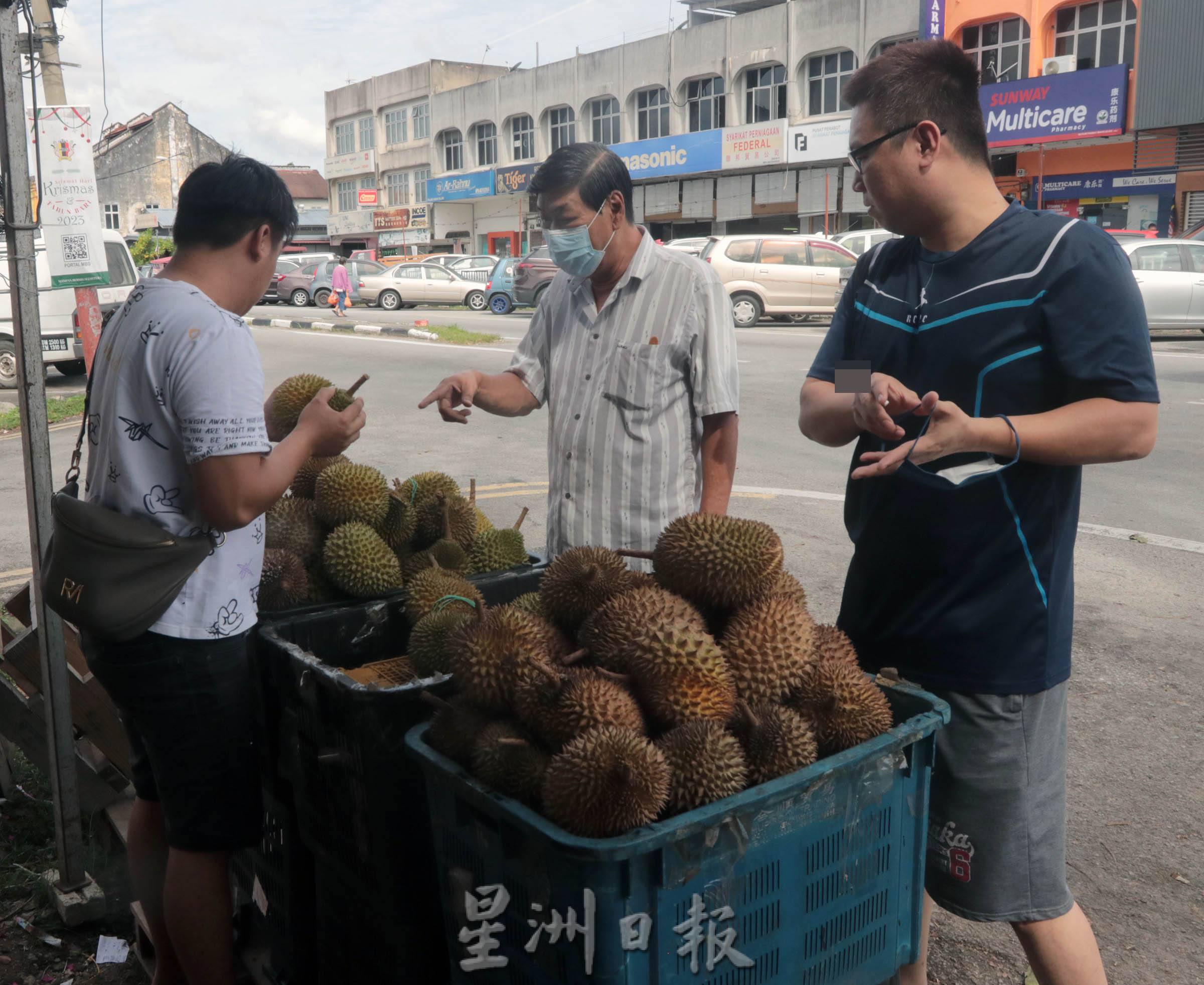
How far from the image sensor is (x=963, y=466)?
2.03 metres

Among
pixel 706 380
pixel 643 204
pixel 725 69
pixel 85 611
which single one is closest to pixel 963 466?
pixel 706 380

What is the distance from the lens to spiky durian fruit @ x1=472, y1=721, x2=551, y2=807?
167 centimetres

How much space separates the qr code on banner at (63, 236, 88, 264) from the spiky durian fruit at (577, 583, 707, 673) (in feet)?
11.4

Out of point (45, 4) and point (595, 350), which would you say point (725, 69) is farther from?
point (595, 350)

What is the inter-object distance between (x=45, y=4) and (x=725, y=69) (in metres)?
32.6

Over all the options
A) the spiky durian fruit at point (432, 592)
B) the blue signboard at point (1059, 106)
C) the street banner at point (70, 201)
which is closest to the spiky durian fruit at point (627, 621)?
the spiky durian fruit at point (432, 592)

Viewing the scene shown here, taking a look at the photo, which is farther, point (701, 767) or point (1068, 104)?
point (1068, 104)

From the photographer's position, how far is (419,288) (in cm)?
2752

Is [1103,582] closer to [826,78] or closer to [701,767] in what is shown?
[701,767]

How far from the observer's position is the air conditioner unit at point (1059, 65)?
25516 millimetres

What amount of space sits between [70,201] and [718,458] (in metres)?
3.11

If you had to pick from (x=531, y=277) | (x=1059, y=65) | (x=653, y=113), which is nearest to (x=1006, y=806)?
(x=531, y=277)

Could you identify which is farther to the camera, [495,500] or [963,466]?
[495,500]

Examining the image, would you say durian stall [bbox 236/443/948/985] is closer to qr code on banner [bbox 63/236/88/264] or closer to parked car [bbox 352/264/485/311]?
qr code on banner [bbox 63/236/88/264]
